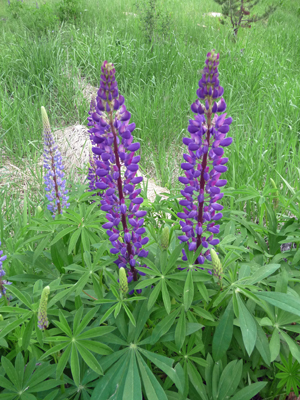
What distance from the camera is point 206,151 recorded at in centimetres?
122

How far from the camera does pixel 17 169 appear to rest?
3885 mm

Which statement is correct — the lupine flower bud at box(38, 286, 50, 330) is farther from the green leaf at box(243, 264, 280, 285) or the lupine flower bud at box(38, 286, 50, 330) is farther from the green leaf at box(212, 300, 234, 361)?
the green leaf at box(243, 264, 280, 285)

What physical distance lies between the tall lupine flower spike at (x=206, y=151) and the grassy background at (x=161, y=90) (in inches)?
61.1

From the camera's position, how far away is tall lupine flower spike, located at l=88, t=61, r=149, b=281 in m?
1.17

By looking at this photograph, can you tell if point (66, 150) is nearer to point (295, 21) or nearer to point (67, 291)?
point (67, 291)

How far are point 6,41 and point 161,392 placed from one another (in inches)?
281

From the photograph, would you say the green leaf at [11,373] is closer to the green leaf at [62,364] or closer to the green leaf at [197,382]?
the green leaf at [62,364]

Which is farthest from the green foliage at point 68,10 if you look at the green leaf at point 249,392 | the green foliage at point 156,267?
the green leaf at point 249,392

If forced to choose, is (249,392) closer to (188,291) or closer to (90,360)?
(188,291)

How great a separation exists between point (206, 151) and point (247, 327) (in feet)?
2.19

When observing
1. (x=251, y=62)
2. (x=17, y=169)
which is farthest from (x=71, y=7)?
(x=17, y=169)

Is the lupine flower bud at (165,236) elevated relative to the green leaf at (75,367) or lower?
elevated

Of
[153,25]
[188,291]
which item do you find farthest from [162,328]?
[153,25]

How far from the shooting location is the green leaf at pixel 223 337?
4.14 feet
